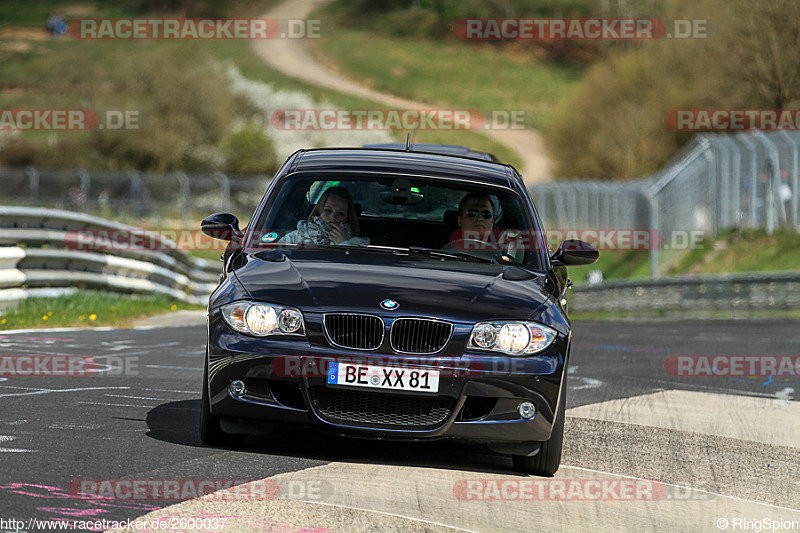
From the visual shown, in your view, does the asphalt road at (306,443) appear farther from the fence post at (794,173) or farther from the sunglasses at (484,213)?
the fence post at (794,173)

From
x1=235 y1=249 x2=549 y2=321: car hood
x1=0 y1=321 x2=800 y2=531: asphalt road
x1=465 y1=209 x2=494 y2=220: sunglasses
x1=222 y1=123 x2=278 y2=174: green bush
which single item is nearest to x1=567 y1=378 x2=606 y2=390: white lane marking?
x1=0 y1=321 x2=800 y2=531: asphalt road

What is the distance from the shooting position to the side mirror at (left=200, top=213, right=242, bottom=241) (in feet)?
25.9

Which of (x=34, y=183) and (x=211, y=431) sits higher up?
(x=34, y=183)

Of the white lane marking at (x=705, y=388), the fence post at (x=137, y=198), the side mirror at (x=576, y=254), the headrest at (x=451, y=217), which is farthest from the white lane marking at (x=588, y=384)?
the fence post at (x=137, y=198)

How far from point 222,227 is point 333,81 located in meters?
89.2

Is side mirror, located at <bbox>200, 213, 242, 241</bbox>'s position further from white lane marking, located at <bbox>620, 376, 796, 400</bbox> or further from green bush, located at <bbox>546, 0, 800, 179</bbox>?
green bush, located at <bbox>546, 0, 800, 179</bbox>

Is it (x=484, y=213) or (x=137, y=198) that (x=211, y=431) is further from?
(x=137, y=198)

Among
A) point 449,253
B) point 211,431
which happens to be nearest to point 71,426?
point 211,431

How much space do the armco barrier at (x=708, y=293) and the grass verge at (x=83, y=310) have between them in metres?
11.4

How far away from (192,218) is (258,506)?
4088 cm

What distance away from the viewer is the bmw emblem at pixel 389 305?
6.58m

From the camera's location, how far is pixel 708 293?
26.8m

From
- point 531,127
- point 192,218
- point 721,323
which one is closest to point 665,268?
point 721,323

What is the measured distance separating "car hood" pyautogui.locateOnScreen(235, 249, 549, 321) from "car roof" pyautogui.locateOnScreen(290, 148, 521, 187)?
803 millimetres
